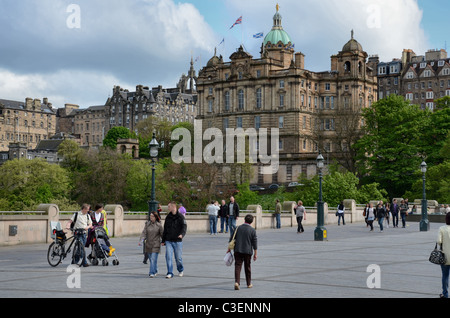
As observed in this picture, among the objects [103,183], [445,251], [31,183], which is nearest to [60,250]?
[445,251]

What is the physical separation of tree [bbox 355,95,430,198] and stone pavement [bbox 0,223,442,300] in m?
58.7

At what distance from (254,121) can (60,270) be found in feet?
360

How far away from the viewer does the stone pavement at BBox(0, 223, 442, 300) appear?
15242mm

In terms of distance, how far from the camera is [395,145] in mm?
87375

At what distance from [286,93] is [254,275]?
108 meters

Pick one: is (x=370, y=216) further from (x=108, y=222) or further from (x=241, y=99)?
(x=241, y=99)

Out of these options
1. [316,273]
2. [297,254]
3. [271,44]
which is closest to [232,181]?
[271,44]

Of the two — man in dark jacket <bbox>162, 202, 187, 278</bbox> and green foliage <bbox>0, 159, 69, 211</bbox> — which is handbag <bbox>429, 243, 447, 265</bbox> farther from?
green foliage <bbox>0, 159, 69, 211</bbox>

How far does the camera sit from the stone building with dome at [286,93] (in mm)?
125250

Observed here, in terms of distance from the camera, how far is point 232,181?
102 m

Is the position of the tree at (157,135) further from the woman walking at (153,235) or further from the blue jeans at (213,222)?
the woman walking at (153,235)

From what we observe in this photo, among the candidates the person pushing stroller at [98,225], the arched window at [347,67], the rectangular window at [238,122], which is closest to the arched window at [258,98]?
the rectangular window at [238,122]

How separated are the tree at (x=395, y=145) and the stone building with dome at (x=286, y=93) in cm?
3144
